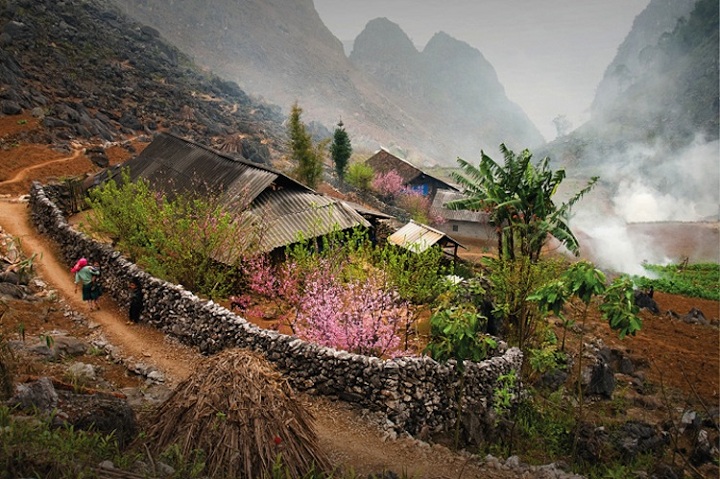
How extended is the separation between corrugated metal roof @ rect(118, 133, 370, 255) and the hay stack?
12.4m

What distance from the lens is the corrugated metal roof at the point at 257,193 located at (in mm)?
23266

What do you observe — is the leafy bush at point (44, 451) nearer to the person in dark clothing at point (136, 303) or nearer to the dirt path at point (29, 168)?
the person in dark clothing at point (136, 303)

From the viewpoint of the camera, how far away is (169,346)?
622 inches

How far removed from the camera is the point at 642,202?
263 ft

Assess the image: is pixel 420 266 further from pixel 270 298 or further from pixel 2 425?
pixel 2 425

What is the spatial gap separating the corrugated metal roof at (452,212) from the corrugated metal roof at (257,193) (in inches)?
1132

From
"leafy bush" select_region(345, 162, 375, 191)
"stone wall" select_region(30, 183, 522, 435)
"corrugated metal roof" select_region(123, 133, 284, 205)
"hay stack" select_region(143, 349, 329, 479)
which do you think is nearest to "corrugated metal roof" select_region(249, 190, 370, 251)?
"corrugated metal roof" select_region(123, 133, 284, 205)

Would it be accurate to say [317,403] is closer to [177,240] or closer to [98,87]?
[177,240]

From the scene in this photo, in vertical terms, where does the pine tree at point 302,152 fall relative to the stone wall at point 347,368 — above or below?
above

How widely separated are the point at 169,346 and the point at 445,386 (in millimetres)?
8461

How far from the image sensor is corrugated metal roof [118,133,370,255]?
23266 millimetres

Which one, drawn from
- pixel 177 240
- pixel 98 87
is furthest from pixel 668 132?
pixel 177 240

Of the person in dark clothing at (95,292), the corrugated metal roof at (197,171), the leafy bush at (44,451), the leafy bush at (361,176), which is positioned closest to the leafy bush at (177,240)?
the person in dark clothing at (95,292)

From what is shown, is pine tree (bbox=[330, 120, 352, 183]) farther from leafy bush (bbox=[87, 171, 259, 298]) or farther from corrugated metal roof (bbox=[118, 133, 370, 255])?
leafy bush (bbox=[87, 171, 259, 298])
